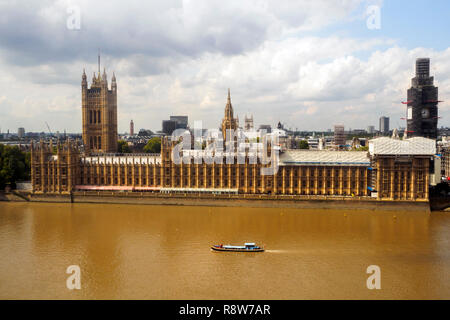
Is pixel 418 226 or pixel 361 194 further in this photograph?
pixel 361 194

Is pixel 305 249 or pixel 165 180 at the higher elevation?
pixel 165 180

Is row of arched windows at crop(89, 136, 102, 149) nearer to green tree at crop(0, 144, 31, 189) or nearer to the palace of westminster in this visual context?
green tree at crop(0, 144, 31, 189)

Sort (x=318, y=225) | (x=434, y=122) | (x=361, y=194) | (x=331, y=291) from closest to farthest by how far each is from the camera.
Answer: (x=331, y=291) < (x=318, y=225) < (x=361, y=194) < (x=434, y=122)

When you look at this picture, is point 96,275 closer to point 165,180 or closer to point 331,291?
point 331,291

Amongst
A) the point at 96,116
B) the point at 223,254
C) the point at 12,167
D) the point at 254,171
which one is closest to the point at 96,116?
the point at 96,116

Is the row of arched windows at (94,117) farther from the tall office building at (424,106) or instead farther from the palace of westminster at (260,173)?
the tall office building at (424,106)

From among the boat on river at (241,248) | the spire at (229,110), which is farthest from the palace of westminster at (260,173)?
the boat on river at (241,248)
